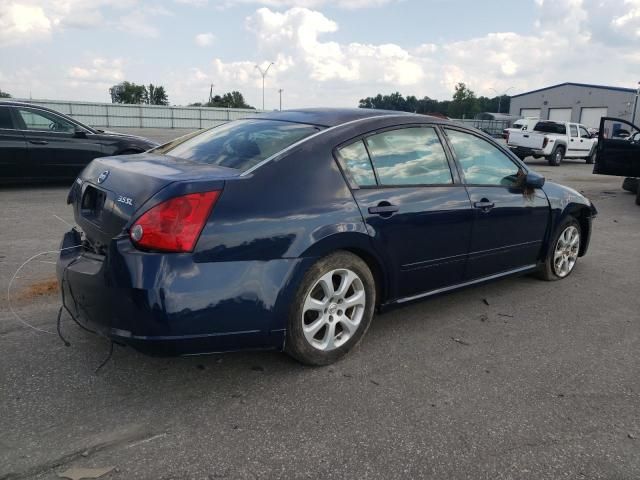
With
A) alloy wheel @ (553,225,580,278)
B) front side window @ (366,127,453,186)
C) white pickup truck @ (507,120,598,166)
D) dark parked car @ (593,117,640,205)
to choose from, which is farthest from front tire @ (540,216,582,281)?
white pickup truck @ (507,120,598,166)

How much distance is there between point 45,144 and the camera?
9.33 meters

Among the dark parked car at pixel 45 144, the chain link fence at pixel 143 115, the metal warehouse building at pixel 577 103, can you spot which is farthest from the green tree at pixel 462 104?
the dark parked car at pixel 45 144

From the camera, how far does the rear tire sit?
21.2m

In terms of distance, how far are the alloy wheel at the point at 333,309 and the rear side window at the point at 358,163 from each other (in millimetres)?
586

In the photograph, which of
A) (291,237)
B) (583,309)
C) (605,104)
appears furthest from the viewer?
(605,104)

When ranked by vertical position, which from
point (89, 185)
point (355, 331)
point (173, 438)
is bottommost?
point (173, 438)

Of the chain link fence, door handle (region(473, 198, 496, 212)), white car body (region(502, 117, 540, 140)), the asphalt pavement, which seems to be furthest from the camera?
the chain link fence

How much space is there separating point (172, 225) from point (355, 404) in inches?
52.4

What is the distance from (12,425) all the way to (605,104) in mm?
57565

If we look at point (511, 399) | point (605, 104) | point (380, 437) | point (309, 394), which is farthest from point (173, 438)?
point (605, 104)

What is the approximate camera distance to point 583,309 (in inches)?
179

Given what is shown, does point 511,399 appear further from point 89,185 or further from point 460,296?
point 89,185

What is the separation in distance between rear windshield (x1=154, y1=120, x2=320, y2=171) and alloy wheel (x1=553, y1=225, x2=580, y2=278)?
2969 millimetres

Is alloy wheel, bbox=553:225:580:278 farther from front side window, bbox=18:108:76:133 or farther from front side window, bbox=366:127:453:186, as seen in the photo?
front side window, bbox=18:108:76:133
